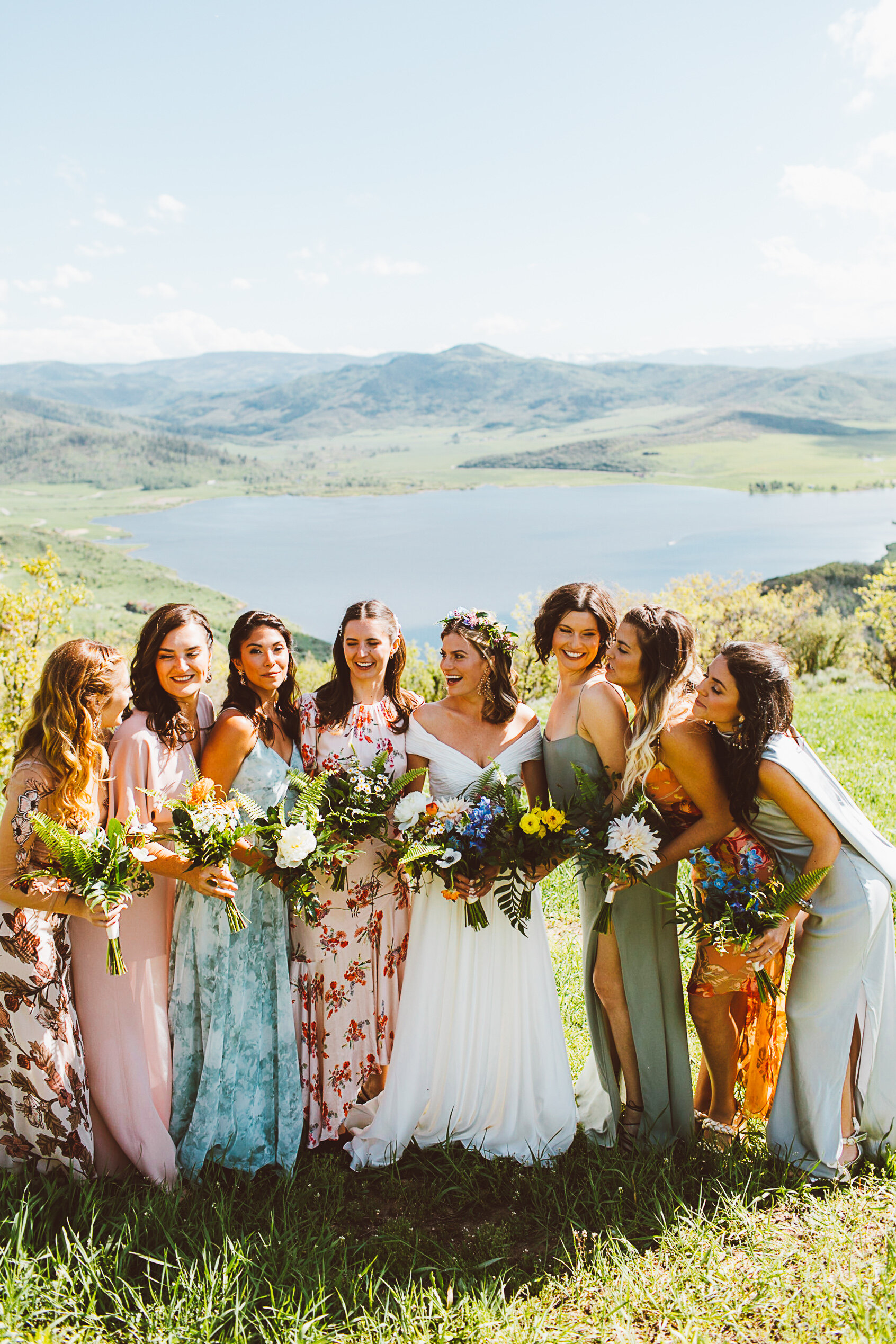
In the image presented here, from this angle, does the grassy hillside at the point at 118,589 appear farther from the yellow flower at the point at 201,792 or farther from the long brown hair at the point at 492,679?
the yellow flower at the point at 201,792

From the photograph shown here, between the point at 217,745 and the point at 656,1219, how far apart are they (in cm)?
301

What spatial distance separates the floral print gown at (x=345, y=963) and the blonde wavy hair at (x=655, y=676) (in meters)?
1.27

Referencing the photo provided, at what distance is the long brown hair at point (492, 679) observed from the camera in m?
4.64

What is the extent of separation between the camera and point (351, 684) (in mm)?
4758

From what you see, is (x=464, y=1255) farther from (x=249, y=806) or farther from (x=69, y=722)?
(x=69, y=722)

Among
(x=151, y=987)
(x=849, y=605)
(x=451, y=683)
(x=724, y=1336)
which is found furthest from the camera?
(x=849, y=605)

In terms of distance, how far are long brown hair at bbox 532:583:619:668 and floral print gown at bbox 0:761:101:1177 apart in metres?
2.43

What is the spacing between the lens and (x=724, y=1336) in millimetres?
3311

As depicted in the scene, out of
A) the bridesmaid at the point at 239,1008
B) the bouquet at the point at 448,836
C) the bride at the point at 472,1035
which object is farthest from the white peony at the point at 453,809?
the bridesmaid at the point at 239,1008

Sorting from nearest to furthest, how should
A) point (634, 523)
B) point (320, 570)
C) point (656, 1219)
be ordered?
point (656, 1219), point (320, 570), point (634, 523)

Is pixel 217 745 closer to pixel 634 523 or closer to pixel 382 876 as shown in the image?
pixel 382 876

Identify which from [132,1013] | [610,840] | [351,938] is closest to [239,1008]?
[132,1013]

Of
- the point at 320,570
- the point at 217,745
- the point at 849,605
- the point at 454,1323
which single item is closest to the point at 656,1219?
the point at 454,1323

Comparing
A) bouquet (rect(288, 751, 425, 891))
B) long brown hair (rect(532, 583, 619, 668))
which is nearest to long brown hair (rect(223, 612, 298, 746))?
bouquet (rect(288, 751, 425, 891))
